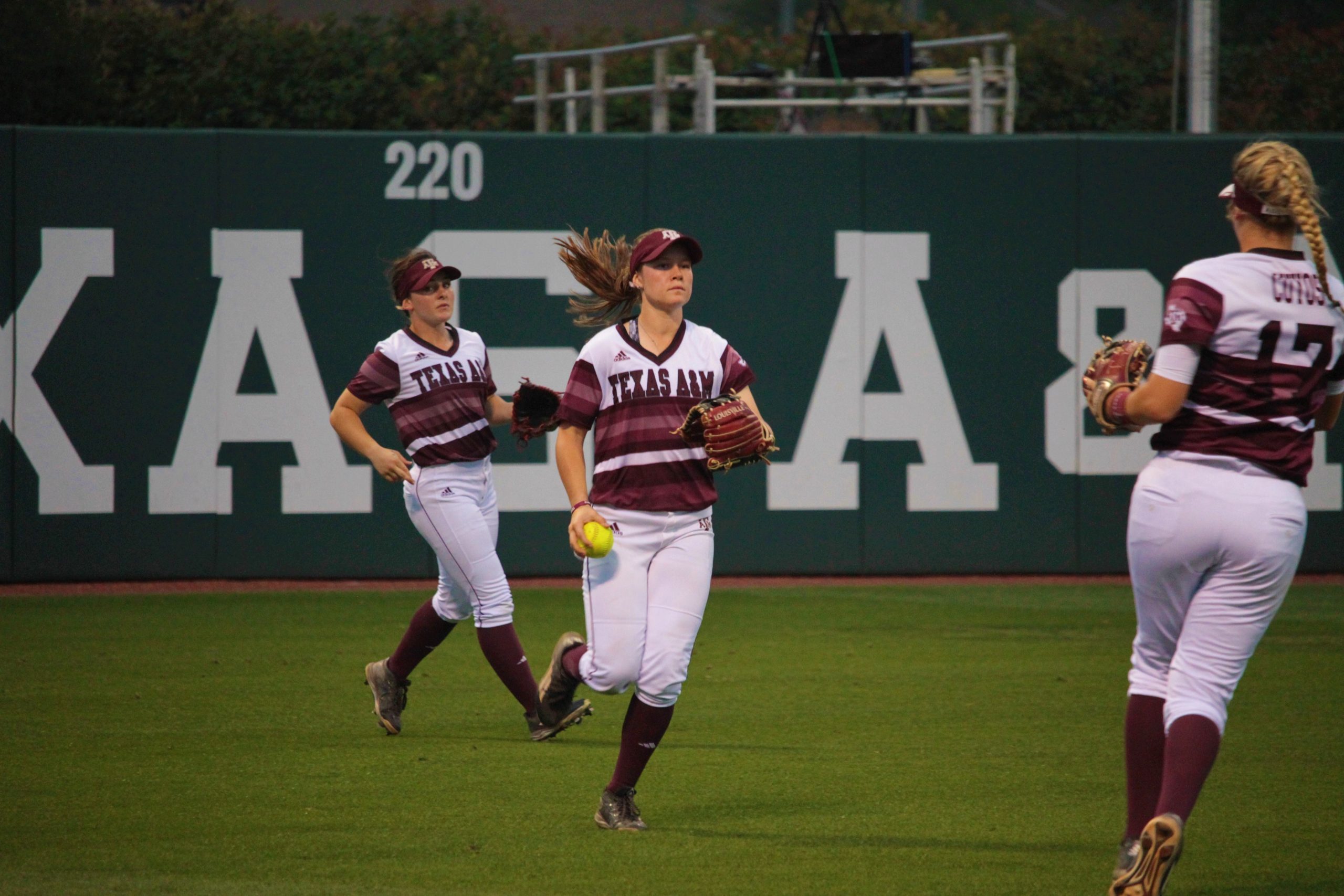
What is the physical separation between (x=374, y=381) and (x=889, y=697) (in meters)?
2.98

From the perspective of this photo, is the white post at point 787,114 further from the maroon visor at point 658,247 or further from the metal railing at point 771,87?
the maroon visor at point 658,247

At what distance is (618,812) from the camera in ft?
17.5

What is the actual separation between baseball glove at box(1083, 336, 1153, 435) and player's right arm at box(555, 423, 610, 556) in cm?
161

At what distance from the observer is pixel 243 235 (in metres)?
11.9

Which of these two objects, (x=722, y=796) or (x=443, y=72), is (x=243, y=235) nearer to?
(x=722, y=796)

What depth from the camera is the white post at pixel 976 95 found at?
48.0 ft

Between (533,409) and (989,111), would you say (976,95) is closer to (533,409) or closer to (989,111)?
(989,111)

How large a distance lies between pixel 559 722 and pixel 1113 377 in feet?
10.5

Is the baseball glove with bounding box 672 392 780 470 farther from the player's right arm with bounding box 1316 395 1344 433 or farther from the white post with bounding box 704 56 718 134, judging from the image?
the white post with bounding box 704 56 718 134

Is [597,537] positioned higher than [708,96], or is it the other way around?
[708,96]

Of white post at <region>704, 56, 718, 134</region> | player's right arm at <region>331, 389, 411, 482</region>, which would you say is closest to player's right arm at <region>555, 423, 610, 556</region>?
player's right arm at <region>331, 389, 411, 482</region>

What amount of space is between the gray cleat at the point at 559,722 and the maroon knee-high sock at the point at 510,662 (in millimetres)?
60

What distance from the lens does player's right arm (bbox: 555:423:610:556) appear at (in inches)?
203

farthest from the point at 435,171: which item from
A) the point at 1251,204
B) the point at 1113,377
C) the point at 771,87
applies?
the point at 1251,204
